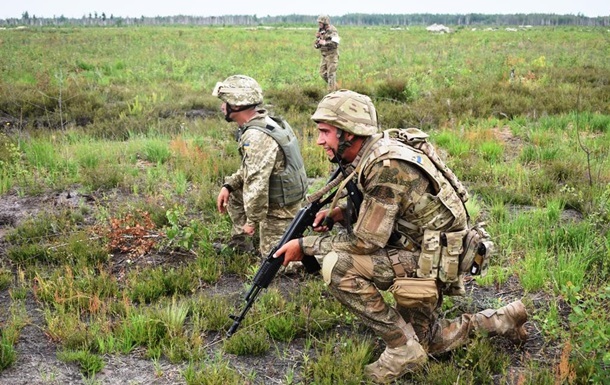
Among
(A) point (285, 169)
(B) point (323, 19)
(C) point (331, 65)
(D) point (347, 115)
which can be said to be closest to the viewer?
(D) point (347, 115)

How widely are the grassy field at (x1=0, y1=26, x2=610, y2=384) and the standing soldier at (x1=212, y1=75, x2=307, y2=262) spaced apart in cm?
49

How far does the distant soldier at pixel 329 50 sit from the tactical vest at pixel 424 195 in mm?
10150

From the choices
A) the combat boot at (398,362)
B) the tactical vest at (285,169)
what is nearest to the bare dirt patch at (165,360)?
the combat boot at (398,362)

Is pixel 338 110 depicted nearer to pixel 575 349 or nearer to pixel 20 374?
pixel 575 349

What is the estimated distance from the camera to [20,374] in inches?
139

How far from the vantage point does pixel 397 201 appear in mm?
3291

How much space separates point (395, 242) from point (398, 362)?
75 centimetres

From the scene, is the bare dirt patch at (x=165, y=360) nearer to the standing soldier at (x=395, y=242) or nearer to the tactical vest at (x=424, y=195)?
the standing soldier at (x=395, y=242)

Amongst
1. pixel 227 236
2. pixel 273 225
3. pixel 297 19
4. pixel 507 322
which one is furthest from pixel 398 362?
pixel 297 19

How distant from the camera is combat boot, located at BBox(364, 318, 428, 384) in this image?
342 centimetres

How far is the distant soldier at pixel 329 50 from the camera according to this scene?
537 inches

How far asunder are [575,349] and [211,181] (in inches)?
187

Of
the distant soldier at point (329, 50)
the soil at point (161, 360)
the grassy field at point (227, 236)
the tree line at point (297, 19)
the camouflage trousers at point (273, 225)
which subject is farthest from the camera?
the tree line at point (297, 19)

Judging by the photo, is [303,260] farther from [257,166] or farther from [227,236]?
[227,236]
